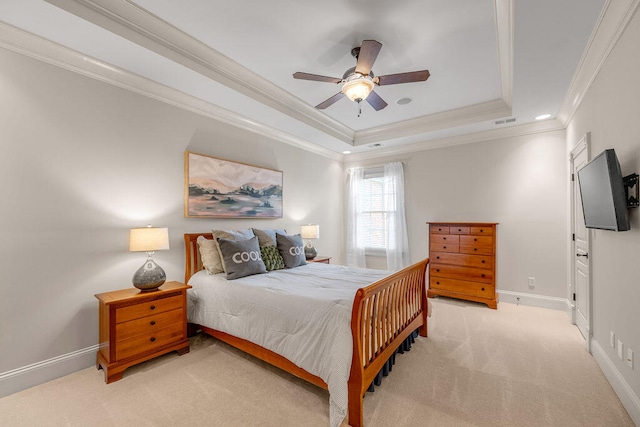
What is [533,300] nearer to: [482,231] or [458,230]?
[482,231]

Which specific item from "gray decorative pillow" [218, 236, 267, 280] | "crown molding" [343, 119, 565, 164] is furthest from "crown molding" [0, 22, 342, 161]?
"crown molding" [343, 119, 565, 164]

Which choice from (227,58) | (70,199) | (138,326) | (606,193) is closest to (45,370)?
(138,326)

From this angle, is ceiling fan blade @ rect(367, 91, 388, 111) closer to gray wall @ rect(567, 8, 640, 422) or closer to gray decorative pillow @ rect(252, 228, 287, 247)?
gray wall @ rect(567, 8, 640, 422)

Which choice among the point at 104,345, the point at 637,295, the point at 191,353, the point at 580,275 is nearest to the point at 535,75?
the point at 637,295

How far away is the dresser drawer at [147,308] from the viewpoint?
7.68ft

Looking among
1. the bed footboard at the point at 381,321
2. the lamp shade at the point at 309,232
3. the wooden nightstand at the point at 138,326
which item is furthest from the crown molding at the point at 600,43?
the wooden nightstand at the point at 138,326

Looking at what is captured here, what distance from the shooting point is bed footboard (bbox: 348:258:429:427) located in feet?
5.93

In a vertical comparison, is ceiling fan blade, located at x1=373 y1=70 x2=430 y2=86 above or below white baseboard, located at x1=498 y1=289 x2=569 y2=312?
above

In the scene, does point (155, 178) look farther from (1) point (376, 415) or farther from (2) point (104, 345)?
(1) point (376, 415)

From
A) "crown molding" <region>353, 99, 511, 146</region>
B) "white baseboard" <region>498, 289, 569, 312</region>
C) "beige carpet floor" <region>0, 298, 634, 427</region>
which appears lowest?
"beige carpet floor" <region>0, 298, 634, 427</region>

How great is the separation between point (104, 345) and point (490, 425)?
3015mm

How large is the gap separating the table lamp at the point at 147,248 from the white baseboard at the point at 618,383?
143 inches

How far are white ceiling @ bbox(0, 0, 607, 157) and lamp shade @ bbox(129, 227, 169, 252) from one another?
1.54 m

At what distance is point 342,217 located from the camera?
607 centimetres
